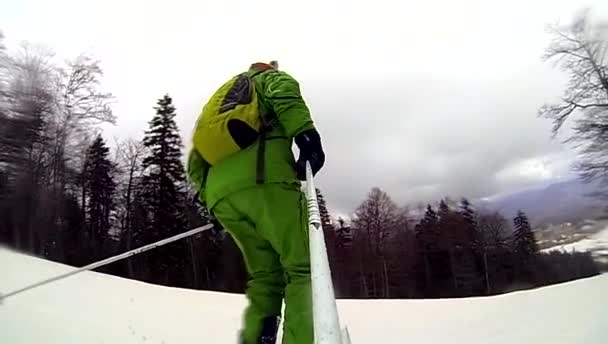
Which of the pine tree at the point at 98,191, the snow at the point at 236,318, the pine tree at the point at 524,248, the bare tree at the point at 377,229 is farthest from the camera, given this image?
the bare tree at the point at 377,229

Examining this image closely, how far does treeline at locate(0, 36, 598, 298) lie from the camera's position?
14.4m

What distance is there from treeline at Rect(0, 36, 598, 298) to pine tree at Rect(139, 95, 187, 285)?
53mm

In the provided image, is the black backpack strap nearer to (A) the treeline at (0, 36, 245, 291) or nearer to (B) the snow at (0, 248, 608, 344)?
(B) the snow at (0, 248, 608, 344)

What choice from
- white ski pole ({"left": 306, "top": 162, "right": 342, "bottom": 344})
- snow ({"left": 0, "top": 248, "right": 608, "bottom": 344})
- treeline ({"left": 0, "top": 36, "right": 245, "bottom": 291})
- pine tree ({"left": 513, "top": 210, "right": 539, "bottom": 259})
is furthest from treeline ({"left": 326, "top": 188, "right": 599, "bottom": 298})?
white ski pole ({"left": 306, "top": 162, "right": 342, "bottom": 344})

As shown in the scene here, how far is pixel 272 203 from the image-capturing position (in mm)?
1559

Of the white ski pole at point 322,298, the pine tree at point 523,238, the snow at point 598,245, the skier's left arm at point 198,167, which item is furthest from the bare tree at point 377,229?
the white ski pole at point 322,298

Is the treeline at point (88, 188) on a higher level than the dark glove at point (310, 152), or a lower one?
higher

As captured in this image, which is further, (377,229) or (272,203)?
(377,229)

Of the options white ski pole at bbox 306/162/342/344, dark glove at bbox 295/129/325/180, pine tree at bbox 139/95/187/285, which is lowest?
white ski pole at bbox 306/162/342/344

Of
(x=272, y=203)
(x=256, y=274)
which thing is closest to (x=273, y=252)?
(x=256, y=274)

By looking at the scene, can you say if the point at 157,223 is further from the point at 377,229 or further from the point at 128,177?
the point at 377,229

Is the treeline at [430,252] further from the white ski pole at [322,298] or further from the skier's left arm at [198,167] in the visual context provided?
the white ski pole at [322,298]

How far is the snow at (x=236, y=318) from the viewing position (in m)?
2.62

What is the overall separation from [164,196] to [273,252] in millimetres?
19690
